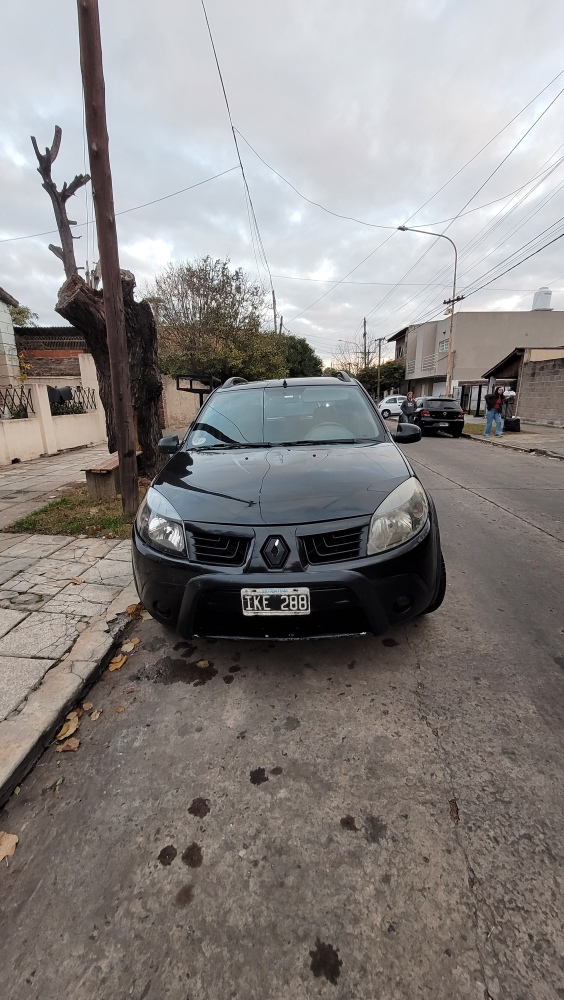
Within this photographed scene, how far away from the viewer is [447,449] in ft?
38.6

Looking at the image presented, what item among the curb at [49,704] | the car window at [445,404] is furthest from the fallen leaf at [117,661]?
the car window at [445,404]

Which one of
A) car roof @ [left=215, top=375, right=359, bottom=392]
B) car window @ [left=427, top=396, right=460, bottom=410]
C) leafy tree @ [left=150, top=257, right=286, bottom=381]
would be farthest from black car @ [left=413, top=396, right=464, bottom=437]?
car roof @ [left=215, top=375, right=359, bottom=392]

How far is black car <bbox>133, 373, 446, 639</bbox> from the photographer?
1.95m

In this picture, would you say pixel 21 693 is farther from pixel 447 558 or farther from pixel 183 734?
pixel 447 558

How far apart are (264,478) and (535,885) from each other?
1897mm

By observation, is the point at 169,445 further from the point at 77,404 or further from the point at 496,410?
the point at 496,410

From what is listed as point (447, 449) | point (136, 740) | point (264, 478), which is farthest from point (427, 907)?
point (447, 449)

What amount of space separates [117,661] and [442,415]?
14729 millimetres

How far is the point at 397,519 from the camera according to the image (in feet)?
7.03

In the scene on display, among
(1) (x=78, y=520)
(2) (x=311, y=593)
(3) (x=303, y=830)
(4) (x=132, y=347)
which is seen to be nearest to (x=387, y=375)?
(4) (x=132, y=347)

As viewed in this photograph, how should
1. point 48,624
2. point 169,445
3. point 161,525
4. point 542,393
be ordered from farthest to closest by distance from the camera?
point 542,393 → point 169,445 → point 48,624 → point 161,525

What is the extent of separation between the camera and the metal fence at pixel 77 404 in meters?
10.8

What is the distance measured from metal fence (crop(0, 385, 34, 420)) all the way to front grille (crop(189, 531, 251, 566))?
8.49 m

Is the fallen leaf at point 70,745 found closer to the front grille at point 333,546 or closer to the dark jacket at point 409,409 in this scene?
the front grille at point 333,546
